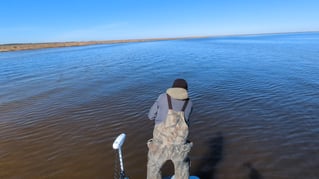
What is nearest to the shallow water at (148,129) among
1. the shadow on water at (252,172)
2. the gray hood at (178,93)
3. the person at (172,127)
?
the shadow on water at (252,172)

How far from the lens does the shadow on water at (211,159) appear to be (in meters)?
6.66

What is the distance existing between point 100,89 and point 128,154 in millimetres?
9185

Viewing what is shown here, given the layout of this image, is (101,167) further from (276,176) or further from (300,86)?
(300,86)

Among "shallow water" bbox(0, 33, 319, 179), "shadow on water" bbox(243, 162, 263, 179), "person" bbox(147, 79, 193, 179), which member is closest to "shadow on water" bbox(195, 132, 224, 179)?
"shallow water" bbox(0, 33, 319, 179)

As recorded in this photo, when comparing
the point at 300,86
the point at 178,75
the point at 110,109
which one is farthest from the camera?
the point at 178,75

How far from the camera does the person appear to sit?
4.23m

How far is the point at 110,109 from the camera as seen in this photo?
11.8 m

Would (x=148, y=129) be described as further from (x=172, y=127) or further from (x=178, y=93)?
(x=178, y=93)

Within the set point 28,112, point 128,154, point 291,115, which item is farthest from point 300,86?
point 28,112

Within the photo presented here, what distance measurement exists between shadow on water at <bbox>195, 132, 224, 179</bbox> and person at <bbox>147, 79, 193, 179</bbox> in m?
2.15

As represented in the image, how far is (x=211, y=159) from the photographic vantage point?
7.24 meters

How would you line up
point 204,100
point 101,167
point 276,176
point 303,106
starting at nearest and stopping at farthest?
point 276,176
point 101,167
point 303,106
point 204,100

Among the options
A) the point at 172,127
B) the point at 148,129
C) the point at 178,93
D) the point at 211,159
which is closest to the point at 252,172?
the point at 211,159

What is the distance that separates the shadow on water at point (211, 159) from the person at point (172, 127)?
2.15m
